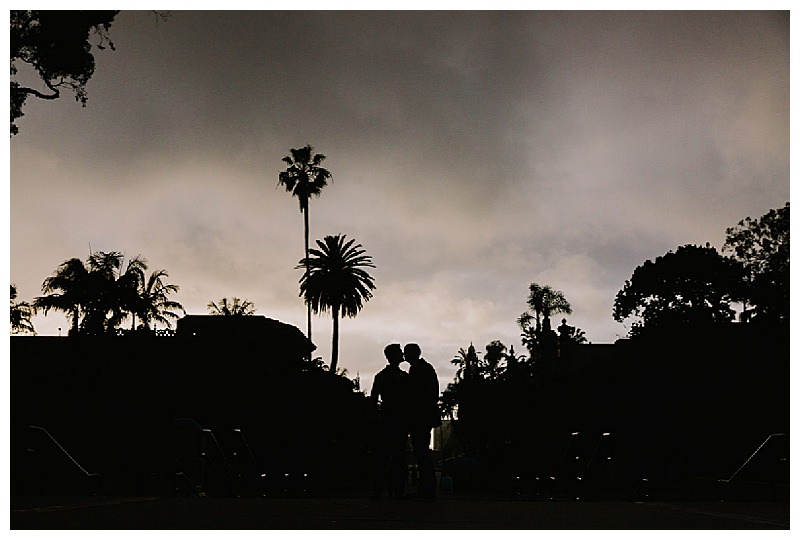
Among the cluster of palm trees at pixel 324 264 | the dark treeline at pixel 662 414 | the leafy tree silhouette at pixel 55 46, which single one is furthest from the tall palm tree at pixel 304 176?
the leafy tree silhouette at pixel 55 46

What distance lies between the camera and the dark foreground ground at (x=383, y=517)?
7.37 metres

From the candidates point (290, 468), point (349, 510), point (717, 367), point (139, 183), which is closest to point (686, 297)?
point (717, 367)

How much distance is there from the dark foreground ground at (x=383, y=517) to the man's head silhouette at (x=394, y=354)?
148cm

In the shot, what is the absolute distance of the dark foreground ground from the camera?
290 inches

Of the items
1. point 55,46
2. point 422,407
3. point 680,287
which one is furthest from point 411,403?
point 680,287

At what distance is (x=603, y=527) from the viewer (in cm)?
739

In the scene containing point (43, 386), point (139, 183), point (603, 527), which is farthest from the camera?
point (43, 386)

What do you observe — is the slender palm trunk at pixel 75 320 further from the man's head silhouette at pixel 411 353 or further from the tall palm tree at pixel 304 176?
the man's head silhouette at pixel 411 353

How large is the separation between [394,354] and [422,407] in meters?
0.65

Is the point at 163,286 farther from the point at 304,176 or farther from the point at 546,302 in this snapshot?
the point at 546,302

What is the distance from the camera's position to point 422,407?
11000mm

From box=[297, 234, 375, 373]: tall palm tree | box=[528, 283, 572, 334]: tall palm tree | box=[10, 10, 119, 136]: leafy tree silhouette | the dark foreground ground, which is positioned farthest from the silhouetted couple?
box=[528, 283, 572, 334]: tall palm tree
